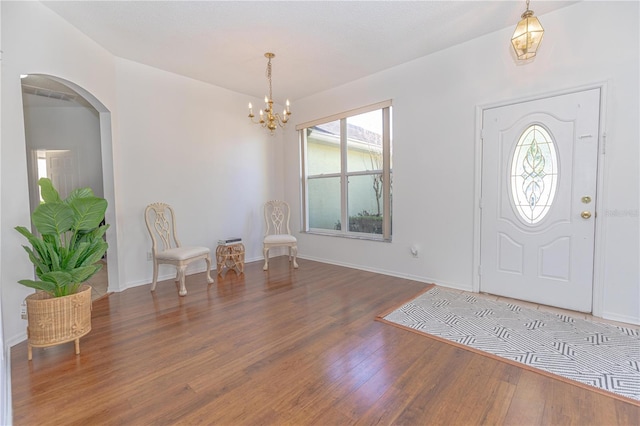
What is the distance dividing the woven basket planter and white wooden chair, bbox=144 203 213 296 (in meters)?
1.18

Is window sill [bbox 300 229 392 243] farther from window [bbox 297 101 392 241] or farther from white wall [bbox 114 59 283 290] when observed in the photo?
white wall [bbox 114 59 283 290]

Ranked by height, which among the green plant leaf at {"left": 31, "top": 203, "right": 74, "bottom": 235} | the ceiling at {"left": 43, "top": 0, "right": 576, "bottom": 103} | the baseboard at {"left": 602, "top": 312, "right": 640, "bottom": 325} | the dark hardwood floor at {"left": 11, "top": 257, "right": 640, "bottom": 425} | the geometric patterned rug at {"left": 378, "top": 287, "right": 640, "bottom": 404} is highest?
the ceiling at {"left": 43, "top": 0, "right": 576, "bottom": 103}

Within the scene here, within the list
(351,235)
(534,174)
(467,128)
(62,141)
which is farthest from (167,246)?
(534,174)

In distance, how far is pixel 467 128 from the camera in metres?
3.33

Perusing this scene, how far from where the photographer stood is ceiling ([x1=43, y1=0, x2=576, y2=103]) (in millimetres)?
2607

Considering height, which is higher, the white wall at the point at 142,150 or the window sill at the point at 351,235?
the white wall at the point at 142,150

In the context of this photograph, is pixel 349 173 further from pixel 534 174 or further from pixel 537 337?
pixel 537 337

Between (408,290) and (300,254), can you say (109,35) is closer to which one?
(300,254)

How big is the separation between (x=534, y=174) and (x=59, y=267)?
4298 millimetres

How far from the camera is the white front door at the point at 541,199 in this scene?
8.79 ft

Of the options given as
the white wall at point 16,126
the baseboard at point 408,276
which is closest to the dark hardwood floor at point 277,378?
the white wall at point 16,126

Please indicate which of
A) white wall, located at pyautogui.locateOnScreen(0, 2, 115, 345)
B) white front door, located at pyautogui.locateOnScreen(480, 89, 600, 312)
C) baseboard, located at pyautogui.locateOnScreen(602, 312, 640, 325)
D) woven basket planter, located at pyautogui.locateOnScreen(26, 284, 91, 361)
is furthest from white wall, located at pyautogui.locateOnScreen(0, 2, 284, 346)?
baseboard, located at pyautogui.locateOnScreen(602, 312, 640, 325)

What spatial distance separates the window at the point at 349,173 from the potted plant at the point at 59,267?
3316 millimetres

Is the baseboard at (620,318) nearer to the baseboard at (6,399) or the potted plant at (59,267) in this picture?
the baseboard at (6,399)
